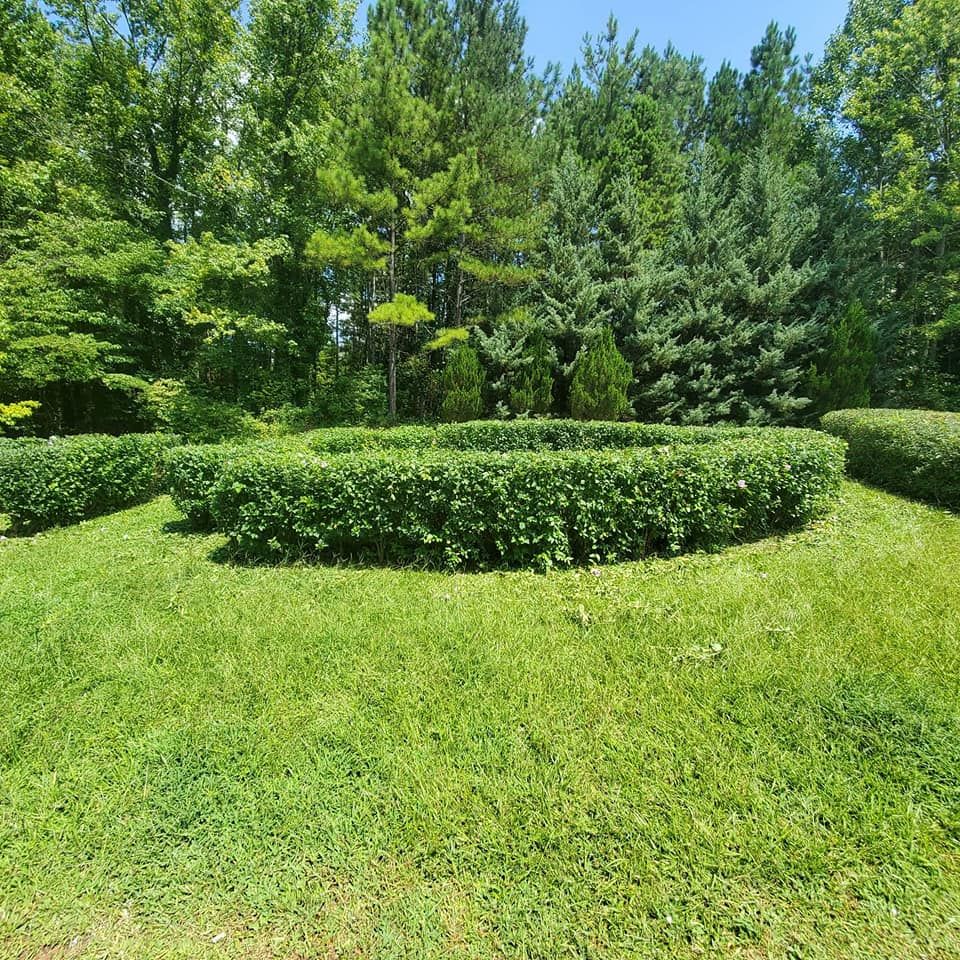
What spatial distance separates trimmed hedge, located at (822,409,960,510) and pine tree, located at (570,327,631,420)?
4928mm

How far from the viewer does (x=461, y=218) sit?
10.5 metres

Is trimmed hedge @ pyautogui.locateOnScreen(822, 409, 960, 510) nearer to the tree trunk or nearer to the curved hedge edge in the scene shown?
the curved hedge edge

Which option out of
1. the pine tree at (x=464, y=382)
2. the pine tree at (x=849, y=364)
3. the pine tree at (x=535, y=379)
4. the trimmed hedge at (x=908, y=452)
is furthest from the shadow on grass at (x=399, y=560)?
the pine tree at (x=849, y=364)

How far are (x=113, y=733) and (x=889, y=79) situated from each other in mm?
22709

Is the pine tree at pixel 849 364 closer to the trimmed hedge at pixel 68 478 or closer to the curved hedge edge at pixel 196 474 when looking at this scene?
the curved hedge edge at pixel 196 474

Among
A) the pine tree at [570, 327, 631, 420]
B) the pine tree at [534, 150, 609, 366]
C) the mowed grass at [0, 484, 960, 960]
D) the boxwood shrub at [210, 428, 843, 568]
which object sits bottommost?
Result: the mowed grass at [0, 484, 960, 960]

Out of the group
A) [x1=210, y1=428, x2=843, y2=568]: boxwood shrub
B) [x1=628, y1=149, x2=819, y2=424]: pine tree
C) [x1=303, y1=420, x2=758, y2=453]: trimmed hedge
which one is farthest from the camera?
[x1=628, y1=149, x2=819, y2=424]: pine tree

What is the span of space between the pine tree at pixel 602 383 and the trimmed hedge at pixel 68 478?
981 cm

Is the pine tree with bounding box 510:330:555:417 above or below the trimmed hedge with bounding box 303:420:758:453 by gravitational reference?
above

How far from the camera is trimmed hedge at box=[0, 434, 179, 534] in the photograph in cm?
529

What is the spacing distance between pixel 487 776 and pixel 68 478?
22.6ft

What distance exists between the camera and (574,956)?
131cm

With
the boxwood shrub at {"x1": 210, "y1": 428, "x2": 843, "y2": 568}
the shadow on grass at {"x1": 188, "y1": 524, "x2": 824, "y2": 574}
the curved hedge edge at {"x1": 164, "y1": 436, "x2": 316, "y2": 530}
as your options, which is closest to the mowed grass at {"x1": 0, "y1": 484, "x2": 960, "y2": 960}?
the shadow on grass at {"x1": 188, "y1": 524, "x2": 824, "y2": 574}

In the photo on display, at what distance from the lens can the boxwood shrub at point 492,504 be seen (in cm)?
397
